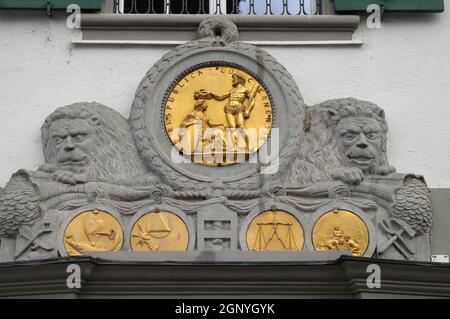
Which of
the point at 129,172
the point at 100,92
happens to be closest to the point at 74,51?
the point at 100,92

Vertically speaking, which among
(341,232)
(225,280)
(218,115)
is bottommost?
(225,280)

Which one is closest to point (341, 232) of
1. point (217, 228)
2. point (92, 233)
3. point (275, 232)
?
point (275, 232)

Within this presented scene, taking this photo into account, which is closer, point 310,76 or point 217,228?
point 217,228

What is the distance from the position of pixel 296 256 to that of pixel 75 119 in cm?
174

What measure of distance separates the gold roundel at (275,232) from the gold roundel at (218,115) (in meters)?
0.47

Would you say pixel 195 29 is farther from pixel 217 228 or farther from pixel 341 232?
pixel 341 232

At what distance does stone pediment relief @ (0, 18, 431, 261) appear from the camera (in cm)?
710

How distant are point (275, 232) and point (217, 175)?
563mm

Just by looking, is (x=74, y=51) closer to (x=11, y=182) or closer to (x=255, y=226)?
(x=11, y=182)

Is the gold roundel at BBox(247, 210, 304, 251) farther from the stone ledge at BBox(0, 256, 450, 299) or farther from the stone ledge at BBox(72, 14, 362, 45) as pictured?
the stone ledge at BBox(72, 14, 362, 45)

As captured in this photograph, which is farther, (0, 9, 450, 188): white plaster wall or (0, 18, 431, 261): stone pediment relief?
(0, 9, 450, 188): white plaster wall

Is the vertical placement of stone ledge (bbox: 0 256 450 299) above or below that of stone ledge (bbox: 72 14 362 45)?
below

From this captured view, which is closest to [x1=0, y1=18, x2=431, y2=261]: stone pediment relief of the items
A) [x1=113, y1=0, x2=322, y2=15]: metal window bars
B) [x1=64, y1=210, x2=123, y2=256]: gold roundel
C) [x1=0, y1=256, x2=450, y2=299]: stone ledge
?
[x1=64, y1=210, x2=123, y2=256]: gold roundel

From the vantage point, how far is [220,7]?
806 cm
